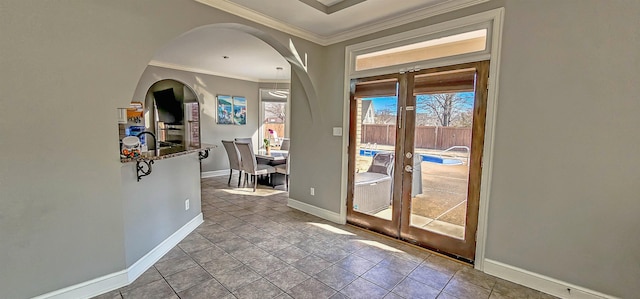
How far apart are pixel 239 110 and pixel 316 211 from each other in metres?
4.12

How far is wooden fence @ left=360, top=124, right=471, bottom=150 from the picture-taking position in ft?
8.58

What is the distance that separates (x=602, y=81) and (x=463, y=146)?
3.43 ft

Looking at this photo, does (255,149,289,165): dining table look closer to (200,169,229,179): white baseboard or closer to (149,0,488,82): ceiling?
(200,169,229,179): white baseboard

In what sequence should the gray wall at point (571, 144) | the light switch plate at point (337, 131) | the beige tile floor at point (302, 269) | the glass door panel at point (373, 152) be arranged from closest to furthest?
the gray wall at point (571, 144)
the beige tile floor at point (302, 269)
the glass door panel at point (373, 152)
the light switch plate at point (337, 131)

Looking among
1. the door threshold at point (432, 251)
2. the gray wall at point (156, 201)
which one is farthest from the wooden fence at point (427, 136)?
the gray wall at point (156, 201)

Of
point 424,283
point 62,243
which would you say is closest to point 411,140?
point 424,283

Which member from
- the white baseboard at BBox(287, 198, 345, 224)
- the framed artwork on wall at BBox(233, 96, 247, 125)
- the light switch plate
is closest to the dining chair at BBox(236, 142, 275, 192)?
the white baseboard at BBox(287, 198, 345, 224)

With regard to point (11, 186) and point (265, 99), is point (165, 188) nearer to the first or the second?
point (11, 186)

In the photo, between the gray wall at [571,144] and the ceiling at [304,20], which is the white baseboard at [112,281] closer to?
the ceiling at [304,20]

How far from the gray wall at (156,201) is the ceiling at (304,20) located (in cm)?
147

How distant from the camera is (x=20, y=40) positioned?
1.65 metres

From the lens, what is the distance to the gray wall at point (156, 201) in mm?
2250

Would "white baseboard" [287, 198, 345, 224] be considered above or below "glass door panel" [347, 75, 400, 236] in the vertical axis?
below

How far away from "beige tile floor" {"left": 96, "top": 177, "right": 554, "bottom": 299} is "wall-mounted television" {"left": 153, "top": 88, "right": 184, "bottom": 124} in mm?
4559
